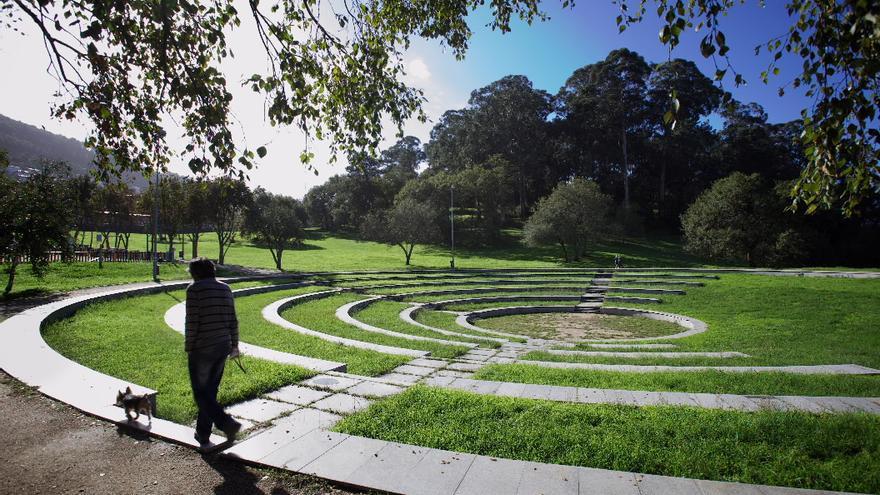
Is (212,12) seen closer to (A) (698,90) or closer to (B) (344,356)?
(B) (344,356)

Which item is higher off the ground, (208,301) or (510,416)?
(208,301)

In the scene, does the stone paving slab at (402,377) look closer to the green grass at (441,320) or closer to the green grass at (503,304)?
the green grass at (441,320)

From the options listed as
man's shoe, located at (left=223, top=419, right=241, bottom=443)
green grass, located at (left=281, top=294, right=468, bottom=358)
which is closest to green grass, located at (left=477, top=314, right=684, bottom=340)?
green grass, located at (left=281, top=294, right=468, bottom=358)

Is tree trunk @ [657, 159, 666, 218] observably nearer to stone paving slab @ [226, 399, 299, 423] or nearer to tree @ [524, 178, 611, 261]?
tree @ [524, 178, 611, 261]

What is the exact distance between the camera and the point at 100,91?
576cm

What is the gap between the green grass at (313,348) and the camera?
8508 mm

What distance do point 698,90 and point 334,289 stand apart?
62.5 m

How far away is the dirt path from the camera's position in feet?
13.4

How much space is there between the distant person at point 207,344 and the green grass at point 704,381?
174 inches

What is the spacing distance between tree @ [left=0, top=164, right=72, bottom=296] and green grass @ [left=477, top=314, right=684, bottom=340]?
52.9ft

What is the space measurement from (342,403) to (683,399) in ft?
15.0

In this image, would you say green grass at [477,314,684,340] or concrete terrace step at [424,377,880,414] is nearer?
concrete terrace step at [424,377,880,414]

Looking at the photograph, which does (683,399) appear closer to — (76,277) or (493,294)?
(493,294)

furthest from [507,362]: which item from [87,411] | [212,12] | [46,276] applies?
[46,276]
